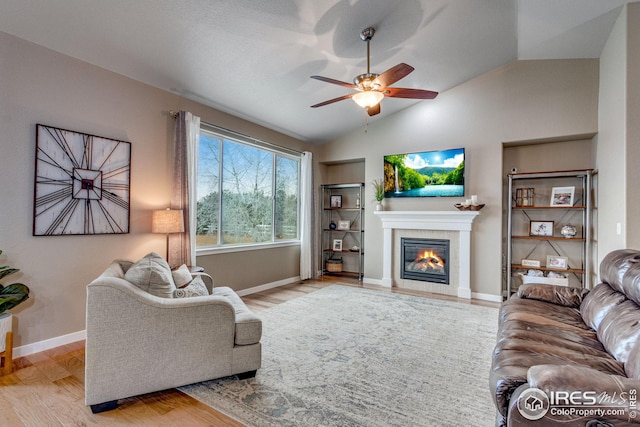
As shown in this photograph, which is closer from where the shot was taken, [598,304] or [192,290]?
[598,304]

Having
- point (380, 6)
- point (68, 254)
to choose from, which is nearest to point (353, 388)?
point (68, 254)

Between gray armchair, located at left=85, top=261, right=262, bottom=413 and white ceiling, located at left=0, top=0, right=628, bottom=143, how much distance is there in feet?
7.12

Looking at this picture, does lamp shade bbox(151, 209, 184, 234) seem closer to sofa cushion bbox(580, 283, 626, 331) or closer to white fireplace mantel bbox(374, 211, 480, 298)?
white fireplace mantel bbox(374, 211, 480, 298)

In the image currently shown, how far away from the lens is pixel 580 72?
4.13 meters

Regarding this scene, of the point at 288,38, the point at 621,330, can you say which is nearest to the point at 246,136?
the point at 288,38

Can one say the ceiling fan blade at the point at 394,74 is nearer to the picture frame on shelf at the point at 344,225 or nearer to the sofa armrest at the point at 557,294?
the sofa armrest at the point at 557,294

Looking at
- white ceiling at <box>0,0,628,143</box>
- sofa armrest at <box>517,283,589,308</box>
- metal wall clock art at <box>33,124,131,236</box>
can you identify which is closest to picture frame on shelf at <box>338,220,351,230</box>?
white ceiling at <box>0,0,628,143</box>

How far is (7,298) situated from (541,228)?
6171 millimetres

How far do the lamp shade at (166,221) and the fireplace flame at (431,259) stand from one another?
3903 millimetres

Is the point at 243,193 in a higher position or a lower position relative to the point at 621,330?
higher

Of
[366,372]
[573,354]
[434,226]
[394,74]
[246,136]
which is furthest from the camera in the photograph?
[434,226]

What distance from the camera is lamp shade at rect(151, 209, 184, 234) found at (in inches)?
134

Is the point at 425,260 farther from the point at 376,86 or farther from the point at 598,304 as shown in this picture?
the point at 376,86

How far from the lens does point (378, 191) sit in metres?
5.66
